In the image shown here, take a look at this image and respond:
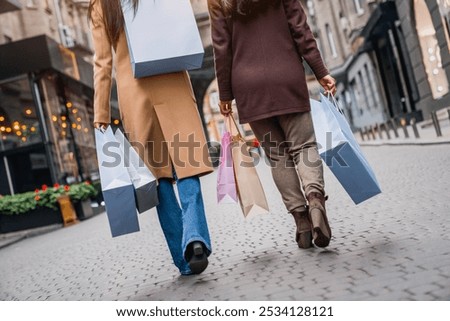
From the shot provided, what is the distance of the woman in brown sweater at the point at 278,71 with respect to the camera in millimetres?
3328

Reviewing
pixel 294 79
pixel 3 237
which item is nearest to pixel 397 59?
pixel 3 237

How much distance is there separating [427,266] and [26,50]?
13.8m

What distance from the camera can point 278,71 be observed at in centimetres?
334

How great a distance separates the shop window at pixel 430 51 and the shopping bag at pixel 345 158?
13895mm

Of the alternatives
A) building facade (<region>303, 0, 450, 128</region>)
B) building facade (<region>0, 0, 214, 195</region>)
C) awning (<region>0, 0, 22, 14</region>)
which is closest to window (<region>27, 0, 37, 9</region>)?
building facade (<region>0, 0, 214, 195</region>)

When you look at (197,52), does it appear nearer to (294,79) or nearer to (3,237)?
(294,79)

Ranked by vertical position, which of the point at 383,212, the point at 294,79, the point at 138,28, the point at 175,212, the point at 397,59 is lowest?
the point at 383,212

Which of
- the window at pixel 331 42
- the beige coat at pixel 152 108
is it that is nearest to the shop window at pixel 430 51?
the beige coat at pixel 152 108

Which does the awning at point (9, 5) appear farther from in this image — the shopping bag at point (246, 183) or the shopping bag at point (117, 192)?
the shopping bag at point (117, 192)

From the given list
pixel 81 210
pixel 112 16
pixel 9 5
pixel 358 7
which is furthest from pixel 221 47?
pixel 358 7

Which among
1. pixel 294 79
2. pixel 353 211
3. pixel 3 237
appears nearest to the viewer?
pixel 294 79

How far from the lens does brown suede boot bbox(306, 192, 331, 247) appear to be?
312 cm

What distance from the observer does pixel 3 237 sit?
1224 cm

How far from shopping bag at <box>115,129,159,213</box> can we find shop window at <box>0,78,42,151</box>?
513 inches
